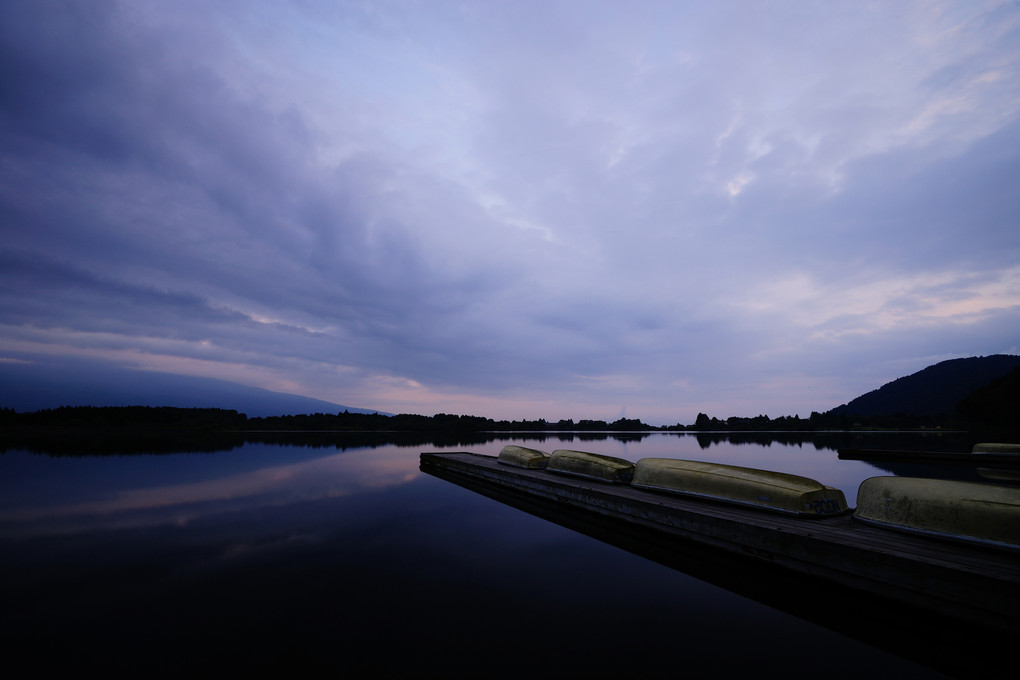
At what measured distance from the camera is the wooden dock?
5.15m

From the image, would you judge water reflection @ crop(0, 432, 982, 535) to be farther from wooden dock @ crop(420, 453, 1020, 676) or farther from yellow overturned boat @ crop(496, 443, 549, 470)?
wooden dock @ crop(420, 453, 1020, 676)

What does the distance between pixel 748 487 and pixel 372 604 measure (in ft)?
29.5

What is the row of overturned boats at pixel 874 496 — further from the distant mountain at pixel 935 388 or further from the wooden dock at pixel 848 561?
the distant mountain at pixel 935 388

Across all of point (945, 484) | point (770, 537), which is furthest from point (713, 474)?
point (945, 484)

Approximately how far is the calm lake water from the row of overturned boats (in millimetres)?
2906

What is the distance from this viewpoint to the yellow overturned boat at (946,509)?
242 inches

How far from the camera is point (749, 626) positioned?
6.07m

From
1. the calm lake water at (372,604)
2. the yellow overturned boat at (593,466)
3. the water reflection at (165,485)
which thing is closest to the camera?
the calm lake water at (372,604)

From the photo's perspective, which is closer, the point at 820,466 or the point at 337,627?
the point at 337,627

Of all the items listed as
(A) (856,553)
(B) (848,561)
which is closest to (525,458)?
(B) (848,561)

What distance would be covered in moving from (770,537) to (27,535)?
19597 millimetres

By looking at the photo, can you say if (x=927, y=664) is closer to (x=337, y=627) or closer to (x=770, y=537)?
(x=770, y=537)

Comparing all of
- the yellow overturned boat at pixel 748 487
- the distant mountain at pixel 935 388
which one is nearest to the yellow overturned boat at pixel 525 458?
the yellow overturned boat at pixel 748 487

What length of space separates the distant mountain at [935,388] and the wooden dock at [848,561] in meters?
202
